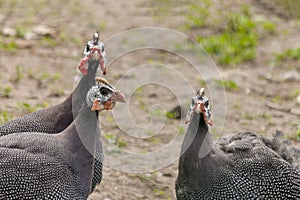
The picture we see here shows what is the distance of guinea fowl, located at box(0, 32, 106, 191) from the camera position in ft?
18.6

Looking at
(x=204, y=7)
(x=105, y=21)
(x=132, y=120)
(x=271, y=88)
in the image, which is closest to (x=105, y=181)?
(x=132, y=120)

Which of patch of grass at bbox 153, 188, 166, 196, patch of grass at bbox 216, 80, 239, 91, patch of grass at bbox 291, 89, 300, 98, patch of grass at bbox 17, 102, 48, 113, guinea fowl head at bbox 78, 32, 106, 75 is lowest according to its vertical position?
patch of grass at bbox 153, 188, 166, 196

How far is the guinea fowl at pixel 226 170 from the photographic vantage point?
5547 millimetres

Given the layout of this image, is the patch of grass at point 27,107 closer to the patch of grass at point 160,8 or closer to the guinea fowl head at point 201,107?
the guinea fowl head at point 201,107

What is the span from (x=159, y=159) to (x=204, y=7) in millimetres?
4320

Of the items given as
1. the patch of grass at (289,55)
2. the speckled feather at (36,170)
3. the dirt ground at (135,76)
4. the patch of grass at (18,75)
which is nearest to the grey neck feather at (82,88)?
the speckled feather at (36,170)

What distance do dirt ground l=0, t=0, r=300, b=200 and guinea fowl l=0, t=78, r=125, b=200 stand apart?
43.1 inches

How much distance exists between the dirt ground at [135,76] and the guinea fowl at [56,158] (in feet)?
3.59

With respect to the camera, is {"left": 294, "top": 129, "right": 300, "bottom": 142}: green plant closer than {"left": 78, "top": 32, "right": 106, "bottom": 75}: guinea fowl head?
No

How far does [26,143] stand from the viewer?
5027 mm

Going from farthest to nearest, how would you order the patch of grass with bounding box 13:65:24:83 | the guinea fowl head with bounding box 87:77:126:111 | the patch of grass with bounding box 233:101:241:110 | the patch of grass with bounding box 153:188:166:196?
the patch of grass with bounding box 233:101:241:110
the patch of grass with bounding box 13:65:24:83
the patch of grass with bounding box 153:188:166:196
the guinea fowl head with bounding box 87:77:126:111

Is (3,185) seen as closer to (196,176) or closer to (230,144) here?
(196,176)

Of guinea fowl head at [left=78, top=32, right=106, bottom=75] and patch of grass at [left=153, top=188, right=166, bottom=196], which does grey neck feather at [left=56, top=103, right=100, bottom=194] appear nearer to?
guinea fowl head at [left=78, top=32, right=106, bottom=75]

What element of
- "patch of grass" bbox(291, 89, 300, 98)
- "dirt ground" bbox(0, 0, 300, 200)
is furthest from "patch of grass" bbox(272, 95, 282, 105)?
"patch of grass" bbox(291, 89, 300, 98)
